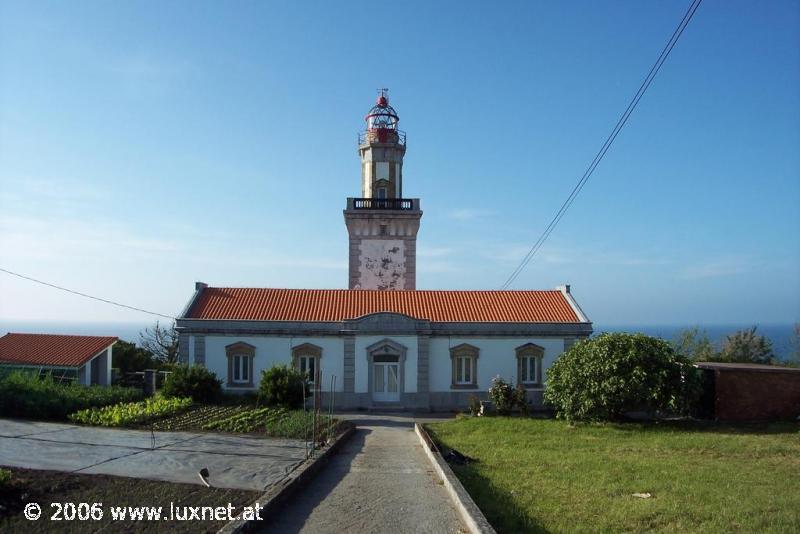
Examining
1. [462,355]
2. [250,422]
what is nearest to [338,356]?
[462,355]

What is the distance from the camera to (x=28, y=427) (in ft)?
51.1

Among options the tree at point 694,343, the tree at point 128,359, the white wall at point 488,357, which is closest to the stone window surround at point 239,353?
the white wall at point 488,357

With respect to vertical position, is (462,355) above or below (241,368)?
above

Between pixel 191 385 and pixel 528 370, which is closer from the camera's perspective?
pixel 191 385

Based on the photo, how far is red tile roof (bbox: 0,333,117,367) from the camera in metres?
24.7

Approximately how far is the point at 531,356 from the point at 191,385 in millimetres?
12793

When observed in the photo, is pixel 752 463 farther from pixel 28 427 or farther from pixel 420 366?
pixel 28 427

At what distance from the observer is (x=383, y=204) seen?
3247 cm

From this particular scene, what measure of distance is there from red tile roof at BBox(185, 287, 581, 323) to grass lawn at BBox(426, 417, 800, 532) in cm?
756

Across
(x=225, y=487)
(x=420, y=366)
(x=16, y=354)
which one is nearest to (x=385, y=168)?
(x=420, y=366)

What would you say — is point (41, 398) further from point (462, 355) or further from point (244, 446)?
point (462, 355)

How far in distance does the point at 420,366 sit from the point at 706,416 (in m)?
10.1

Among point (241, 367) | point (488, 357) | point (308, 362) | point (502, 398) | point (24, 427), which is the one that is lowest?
point (502, 398)

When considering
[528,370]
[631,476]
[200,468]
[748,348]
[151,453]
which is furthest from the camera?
[748,348]
